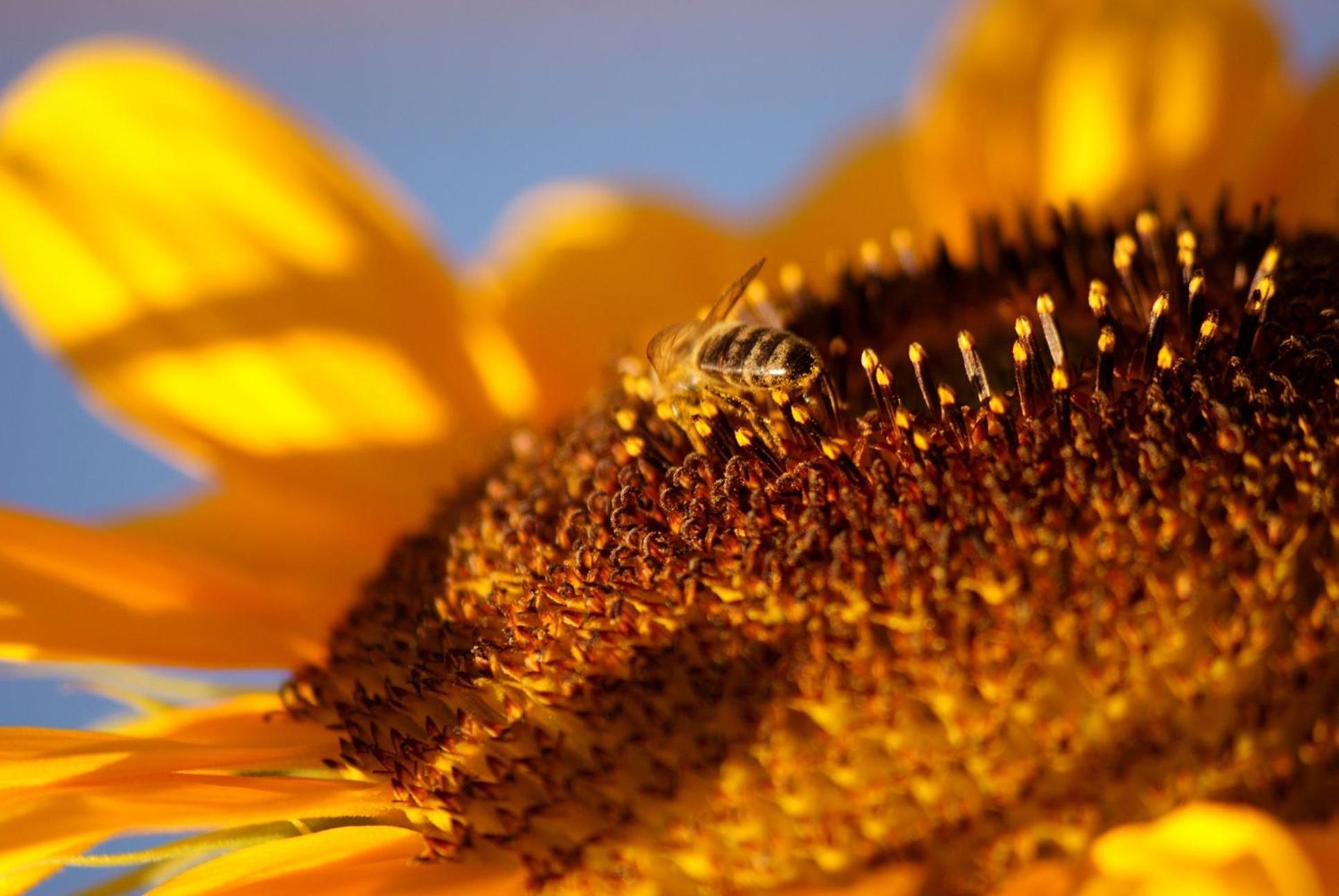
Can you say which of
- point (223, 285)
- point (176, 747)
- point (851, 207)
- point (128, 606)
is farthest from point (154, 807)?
point (851, 207)

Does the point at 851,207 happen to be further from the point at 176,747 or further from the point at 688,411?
the point at 176,747

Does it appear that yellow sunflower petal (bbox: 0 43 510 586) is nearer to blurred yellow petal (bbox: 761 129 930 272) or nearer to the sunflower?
the sunflower

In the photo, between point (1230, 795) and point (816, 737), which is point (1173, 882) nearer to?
point (1230, 795)

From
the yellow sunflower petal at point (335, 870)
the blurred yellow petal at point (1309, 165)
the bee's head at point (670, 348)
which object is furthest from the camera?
the blurred yellow petal at point (1309, 165)

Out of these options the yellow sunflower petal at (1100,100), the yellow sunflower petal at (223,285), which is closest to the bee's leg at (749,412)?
the yellow sunflower petal at (223,285)

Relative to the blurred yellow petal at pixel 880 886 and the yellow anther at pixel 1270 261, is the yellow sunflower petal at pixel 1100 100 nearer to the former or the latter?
the yellow anther at pixel 1270 261

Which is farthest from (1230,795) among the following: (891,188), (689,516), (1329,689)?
(891,188)
